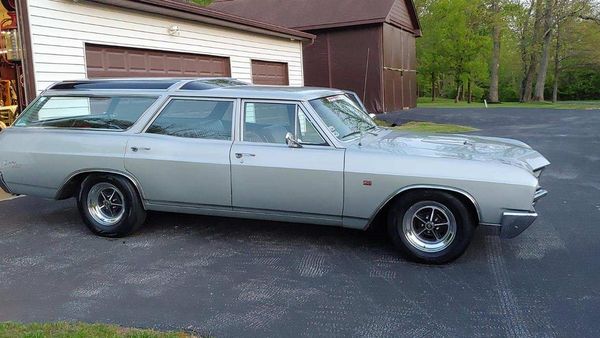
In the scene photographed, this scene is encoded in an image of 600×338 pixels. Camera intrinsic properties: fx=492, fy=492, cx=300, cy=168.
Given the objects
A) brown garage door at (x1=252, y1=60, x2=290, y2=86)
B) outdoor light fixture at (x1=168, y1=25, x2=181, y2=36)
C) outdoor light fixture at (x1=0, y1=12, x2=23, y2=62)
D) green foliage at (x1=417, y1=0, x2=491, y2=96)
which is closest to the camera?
outdoor light fixture at (x1=0, y1=12, x2=23, y2=62)

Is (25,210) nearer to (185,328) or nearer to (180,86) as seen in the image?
(180,86)

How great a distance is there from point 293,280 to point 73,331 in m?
1.72

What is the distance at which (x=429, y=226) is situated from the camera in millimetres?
4469

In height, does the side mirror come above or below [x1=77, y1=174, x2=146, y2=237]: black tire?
above

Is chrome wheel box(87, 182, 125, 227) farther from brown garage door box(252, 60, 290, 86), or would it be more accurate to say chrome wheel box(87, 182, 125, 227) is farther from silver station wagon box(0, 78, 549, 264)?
brown garage door box(252, 60, 290, 86)

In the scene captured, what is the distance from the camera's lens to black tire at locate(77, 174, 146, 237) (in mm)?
5262

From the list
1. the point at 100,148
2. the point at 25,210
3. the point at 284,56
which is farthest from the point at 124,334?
the point at 284,56

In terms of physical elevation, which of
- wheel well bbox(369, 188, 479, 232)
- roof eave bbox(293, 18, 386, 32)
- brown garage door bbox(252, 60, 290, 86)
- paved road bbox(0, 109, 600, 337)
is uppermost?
roof eave bbox(293, 18, 386, 32)

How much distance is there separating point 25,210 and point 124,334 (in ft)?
14.0

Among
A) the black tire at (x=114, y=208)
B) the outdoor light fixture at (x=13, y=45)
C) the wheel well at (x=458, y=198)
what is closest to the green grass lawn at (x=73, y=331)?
the black tire at (x=114, y=208)

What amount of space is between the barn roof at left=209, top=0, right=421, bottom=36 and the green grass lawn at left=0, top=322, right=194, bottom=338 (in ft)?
65.6

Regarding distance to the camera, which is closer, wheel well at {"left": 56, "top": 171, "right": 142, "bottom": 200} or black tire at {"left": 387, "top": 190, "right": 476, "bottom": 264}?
black tire at {"left": 387, "top": 190, "right": 476, "bottom": 264}

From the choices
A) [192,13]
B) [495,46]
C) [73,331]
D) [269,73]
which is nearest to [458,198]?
[73,331]

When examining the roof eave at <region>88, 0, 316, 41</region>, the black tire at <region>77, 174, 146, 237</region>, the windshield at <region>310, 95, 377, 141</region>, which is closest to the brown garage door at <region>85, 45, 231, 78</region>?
the roof eave at <region>88, 0, 316, 41</region>
